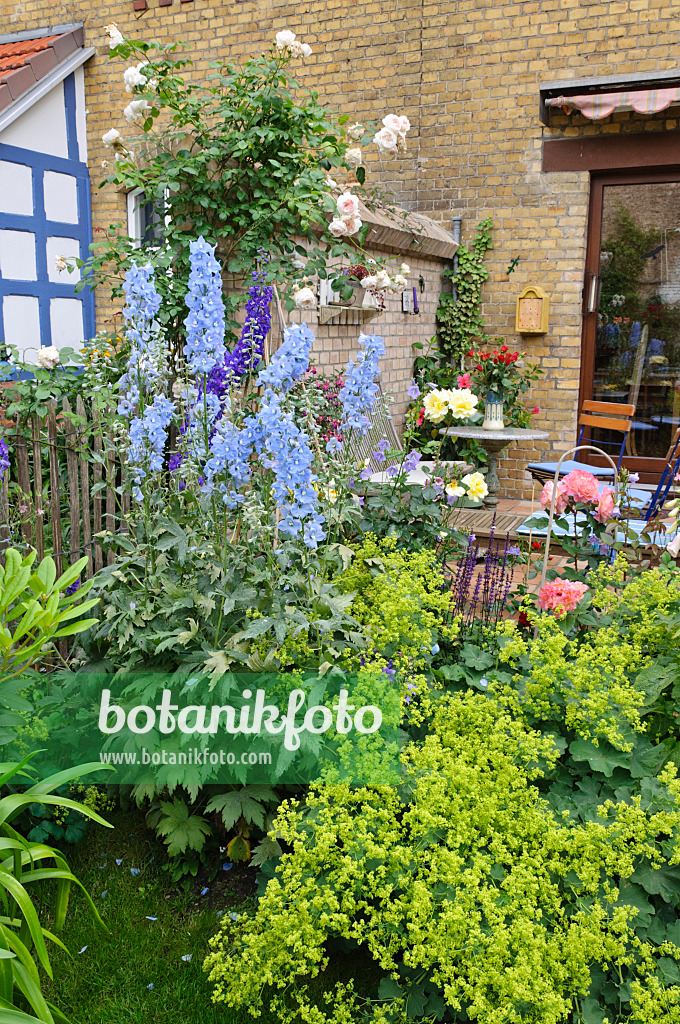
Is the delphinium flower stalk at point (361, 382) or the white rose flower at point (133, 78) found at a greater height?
the white rose flower at point (133, 78)

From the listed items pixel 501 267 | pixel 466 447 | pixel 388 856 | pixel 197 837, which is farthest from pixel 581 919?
pixel 501 267

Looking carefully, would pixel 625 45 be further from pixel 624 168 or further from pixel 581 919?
pixel 581 919

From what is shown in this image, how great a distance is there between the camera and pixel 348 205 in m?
3.78

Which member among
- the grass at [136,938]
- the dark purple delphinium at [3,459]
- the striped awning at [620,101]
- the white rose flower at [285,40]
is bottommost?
the grass at [136,938]

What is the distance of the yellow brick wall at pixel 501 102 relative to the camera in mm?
6434

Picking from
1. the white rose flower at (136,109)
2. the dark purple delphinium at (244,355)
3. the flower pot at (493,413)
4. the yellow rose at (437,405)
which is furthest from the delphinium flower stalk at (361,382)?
the flower pot at (493,413)

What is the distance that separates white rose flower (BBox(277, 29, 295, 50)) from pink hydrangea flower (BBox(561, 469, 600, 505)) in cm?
247

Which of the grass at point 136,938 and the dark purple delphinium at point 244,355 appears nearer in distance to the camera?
the grass at point 136,938

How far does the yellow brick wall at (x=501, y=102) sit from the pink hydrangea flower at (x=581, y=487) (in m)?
4.31

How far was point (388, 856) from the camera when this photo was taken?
5.17ft

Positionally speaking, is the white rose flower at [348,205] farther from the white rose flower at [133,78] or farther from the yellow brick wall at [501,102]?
the yellow brick wall at [501,102]

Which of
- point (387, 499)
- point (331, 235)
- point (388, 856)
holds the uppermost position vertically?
point (331, 235)

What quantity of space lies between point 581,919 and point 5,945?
106cm

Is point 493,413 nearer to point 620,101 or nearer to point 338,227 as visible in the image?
point 620,101
